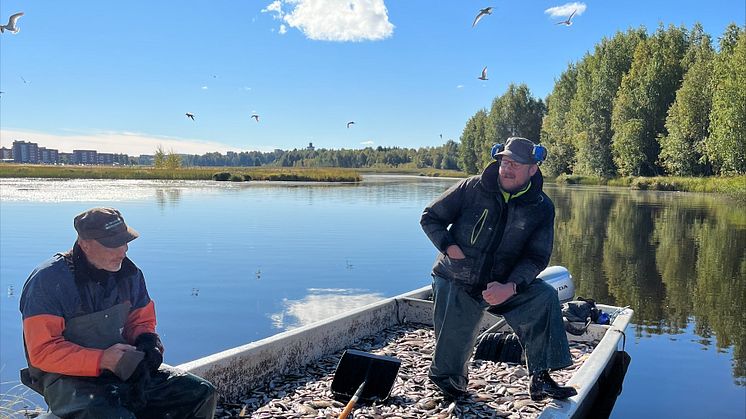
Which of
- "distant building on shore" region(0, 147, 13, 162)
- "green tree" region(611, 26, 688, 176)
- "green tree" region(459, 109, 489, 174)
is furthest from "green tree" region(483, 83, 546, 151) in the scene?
"distant building on shore" region(0, 147, 13, 162)

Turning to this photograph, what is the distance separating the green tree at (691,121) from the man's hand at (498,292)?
154 ft

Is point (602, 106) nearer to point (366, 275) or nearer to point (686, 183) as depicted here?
point (686, 183)

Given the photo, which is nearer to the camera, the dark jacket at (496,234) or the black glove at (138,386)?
the black glove at (138,386)

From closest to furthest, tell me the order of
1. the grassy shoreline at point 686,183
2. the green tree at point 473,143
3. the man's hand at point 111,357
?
the man's hand at point 111,357, the grassy shoreline at point 686,183, the green tree at point 473,143

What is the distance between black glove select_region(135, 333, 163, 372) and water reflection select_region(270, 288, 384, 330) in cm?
570

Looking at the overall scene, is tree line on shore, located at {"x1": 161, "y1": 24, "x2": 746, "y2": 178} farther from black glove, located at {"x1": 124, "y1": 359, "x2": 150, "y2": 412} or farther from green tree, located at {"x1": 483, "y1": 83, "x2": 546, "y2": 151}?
black glove, located at {"x1": 124, "y1": 359, "x2": 150, "y2": 412}

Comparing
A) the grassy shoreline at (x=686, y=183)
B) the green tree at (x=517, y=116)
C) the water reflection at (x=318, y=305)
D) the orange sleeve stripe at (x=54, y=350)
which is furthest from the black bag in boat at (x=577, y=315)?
the green tree at (x=517, y=116)

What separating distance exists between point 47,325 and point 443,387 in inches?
129

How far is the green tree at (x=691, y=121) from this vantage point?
45.0m

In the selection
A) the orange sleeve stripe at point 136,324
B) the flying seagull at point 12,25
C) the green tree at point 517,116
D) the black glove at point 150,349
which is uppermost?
the green tree at point 517,116

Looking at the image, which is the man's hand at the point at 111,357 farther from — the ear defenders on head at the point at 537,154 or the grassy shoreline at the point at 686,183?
the grassy shoreline at the point at 686,183

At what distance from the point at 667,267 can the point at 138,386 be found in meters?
14.3

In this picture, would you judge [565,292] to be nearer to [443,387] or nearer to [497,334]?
[497,334]

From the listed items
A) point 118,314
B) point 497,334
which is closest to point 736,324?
point 497,334
